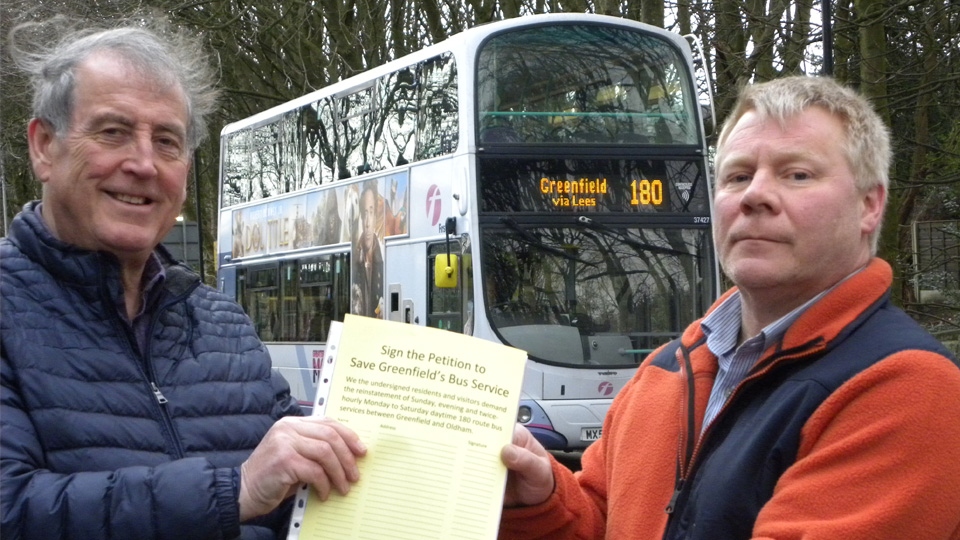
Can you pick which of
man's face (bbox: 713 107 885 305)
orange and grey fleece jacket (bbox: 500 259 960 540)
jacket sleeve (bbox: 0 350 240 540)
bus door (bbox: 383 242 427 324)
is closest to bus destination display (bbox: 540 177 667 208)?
bus door (bbox: 383 242 427 324)

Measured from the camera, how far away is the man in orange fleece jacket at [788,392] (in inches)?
75.6

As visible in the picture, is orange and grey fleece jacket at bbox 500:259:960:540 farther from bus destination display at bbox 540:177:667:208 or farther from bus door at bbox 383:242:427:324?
bus door at bbox 383:242:427:324

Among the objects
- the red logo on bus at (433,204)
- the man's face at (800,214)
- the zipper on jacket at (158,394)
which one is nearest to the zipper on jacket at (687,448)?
the man's face at (800,214)

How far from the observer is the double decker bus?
11711 mm

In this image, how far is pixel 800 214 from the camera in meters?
2.18

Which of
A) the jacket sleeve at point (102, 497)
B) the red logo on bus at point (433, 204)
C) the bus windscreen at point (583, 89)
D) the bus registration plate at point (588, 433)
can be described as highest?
the bus windscreen at point (583, 89)

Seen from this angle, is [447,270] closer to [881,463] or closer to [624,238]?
[624,238]

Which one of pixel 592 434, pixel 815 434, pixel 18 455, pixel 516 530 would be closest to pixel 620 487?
pixel 516 530

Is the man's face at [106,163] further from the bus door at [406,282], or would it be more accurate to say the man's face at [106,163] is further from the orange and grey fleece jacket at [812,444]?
the bus door at [406,282]

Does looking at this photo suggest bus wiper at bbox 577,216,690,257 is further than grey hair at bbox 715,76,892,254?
Yes

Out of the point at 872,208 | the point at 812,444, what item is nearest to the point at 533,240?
the point at 872,208

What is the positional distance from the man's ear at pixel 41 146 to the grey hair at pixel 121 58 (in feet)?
0.05

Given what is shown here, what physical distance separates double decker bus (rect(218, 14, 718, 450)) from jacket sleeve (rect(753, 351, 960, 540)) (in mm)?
9418

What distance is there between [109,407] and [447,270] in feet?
32.3
